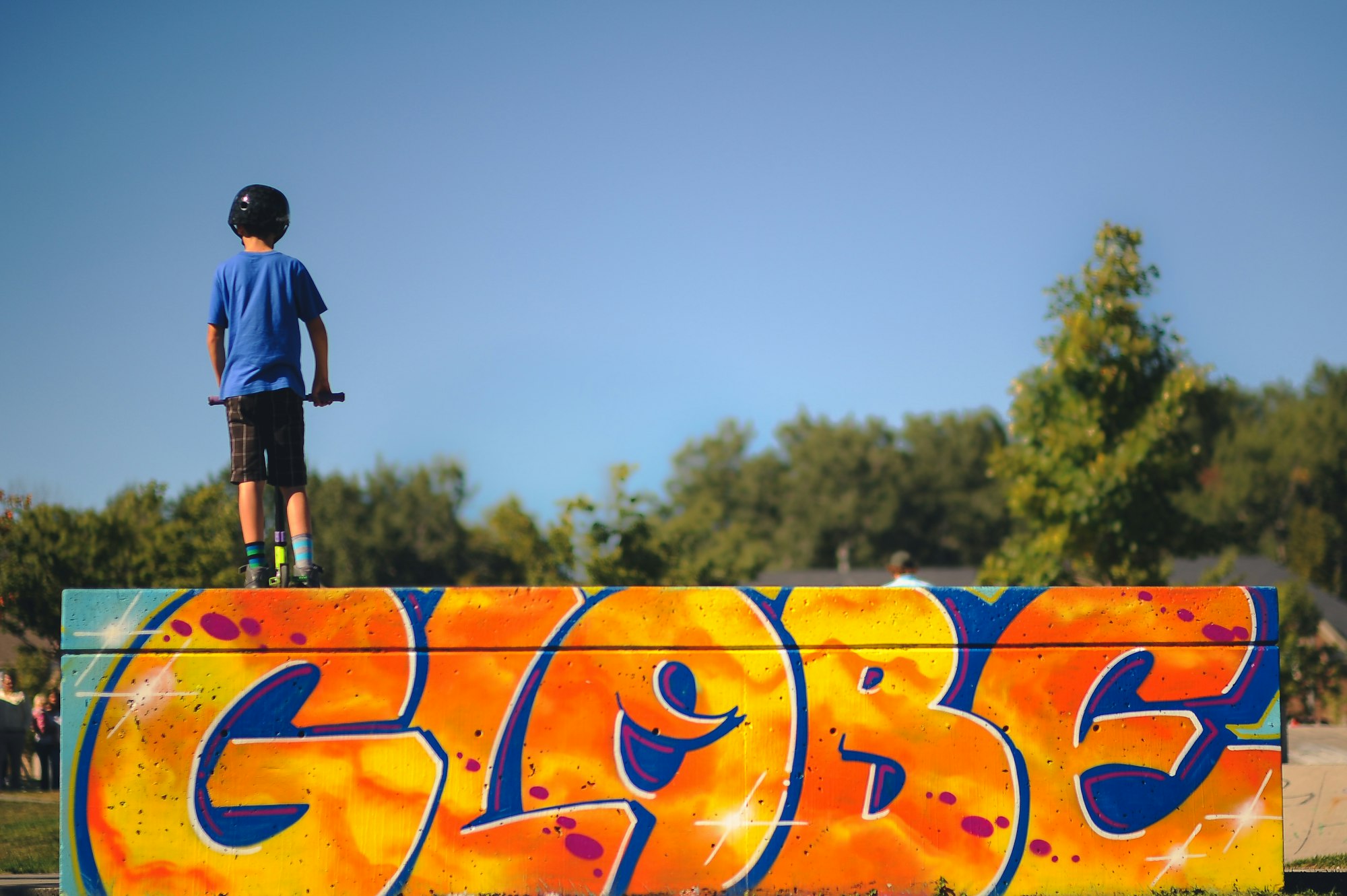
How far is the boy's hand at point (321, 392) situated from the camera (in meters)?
A: 6.10

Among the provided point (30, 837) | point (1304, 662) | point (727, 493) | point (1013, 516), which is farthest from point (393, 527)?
point (30, 837)

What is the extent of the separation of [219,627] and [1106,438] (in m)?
18.8

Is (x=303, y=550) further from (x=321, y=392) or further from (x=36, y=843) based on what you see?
(x=36, y=843)

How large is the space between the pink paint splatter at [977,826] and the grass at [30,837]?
A: 4424mm

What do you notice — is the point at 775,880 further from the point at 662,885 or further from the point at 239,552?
the point at 239,552

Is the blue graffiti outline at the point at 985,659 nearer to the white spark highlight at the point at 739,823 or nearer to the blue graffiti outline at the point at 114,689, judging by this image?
the white spark highlight at the point at 739,823

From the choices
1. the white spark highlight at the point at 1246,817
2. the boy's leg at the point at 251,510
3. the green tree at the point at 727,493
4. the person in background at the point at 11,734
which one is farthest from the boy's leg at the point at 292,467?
the green tree at the point at 727,493

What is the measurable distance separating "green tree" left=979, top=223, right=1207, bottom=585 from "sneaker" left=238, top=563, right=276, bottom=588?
57.1 ft

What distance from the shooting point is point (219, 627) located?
5.04 meters

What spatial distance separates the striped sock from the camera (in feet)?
18.7

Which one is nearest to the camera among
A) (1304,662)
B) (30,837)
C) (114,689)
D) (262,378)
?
(114,689)

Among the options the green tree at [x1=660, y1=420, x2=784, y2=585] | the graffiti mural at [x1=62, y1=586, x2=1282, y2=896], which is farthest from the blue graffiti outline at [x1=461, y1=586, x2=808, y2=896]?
the green tree at [x1=660, y1=420, x2=784, y2=585]

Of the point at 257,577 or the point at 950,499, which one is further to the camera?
the point at 950,499

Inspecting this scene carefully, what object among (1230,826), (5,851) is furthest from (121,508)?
(1230,826)
